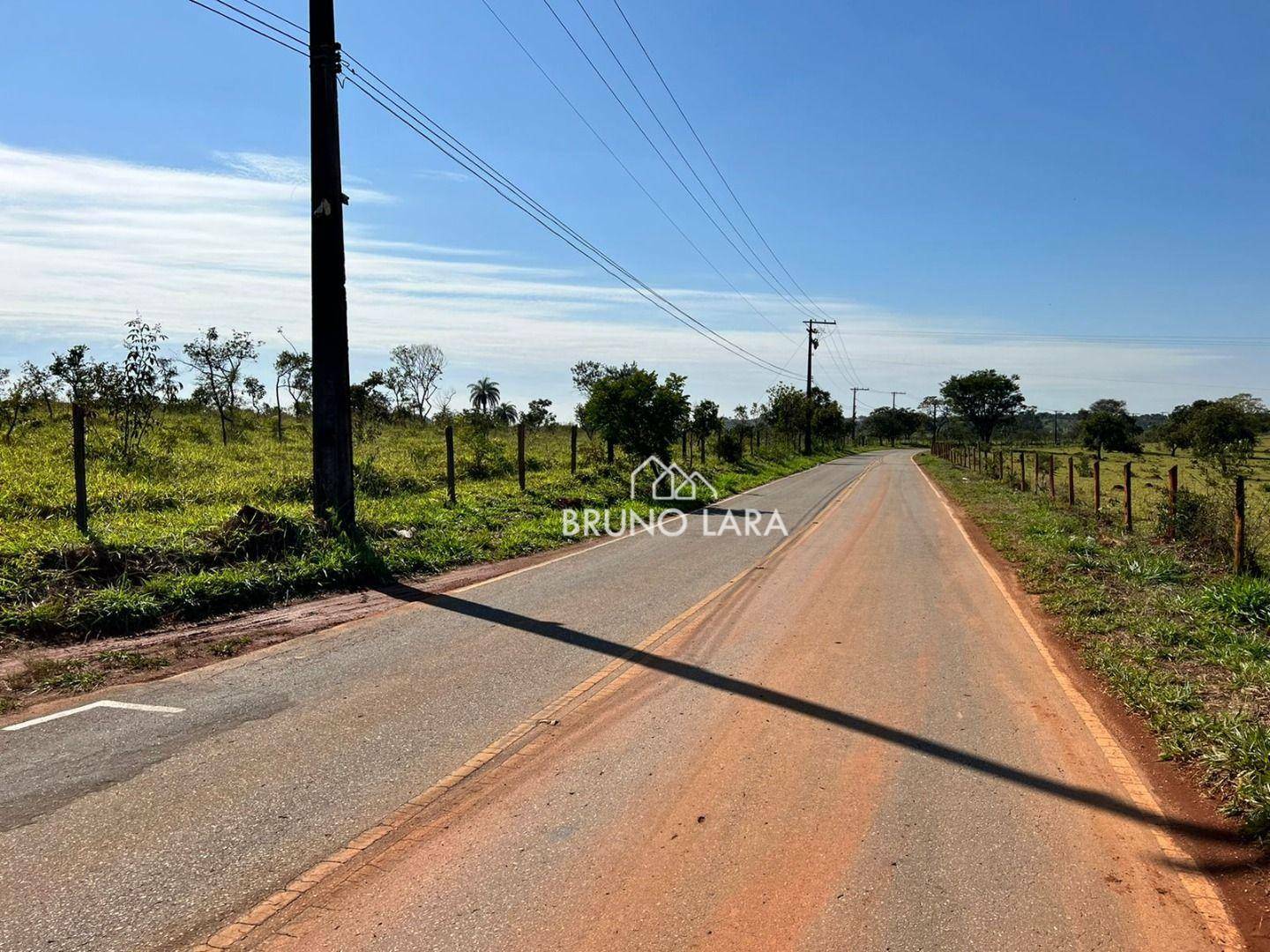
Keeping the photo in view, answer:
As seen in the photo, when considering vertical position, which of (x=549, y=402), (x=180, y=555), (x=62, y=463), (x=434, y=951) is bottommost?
(x=434, y=951)

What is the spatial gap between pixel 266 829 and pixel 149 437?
2129 centimetres

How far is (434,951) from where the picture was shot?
310 cm

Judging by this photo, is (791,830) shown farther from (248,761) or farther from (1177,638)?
(1177,638)

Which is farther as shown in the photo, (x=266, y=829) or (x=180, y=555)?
(x=180, y=555)

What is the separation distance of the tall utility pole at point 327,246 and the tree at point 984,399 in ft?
337

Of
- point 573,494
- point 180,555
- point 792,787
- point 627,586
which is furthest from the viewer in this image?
point 573,494

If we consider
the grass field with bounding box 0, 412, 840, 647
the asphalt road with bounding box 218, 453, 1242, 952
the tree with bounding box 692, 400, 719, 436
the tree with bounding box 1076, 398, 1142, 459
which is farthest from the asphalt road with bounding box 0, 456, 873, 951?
the tree with bounding box 1076, 398, 1142, 459

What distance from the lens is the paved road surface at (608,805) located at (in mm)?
3340

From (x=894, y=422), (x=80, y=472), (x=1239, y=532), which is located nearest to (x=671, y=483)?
(x=1239, y=532)

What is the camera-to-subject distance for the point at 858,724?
560 centimetres

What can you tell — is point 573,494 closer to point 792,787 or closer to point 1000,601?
point 1000,601

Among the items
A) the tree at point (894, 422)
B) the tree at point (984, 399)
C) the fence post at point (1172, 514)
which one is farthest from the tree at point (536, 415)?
the tree at point (894, 422)

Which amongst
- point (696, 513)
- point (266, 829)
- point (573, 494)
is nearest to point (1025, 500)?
point (696, 513)

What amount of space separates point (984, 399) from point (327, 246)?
4203 inches
